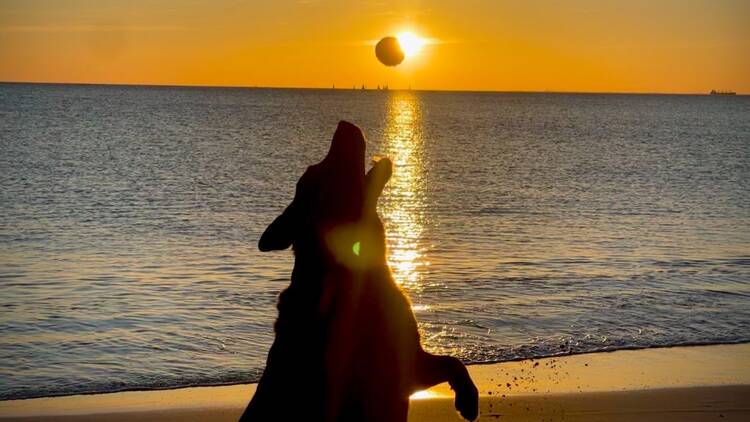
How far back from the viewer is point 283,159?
57.4m

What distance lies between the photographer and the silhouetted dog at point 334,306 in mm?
3768

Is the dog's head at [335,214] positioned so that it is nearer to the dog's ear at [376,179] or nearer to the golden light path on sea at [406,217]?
the dog's ear at [376,179]

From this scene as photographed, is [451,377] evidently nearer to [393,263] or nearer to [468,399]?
[468,399]

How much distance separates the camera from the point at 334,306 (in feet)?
12.3

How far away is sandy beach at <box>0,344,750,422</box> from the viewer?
9.55m

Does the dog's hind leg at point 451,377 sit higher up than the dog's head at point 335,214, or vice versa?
the dog's head at point 335,214

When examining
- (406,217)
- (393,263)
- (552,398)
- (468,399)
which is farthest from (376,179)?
(406,217)

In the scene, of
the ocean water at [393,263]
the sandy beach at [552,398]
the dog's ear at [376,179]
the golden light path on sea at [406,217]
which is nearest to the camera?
the dog's ear at [376,179]

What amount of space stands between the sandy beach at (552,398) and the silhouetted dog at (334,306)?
5373 mm

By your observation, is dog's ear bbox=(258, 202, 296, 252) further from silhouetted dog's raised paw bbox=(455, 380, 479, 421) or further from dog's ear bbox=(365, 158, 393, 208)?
silhouetted dog's raised paw bbox=(455, 380, 479, 421)

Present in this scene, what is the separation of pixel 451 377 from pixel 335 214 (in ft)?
2.89

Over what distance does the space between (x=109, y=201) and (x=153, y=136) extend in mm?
49518

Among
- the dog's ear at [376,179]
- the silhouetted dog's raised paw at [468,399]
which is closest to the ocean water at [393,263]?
the silhouetted dog's raised paw at [468,399]

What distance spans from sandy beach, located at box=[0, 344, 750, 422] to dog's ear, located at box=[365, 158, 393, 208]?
215 inches
